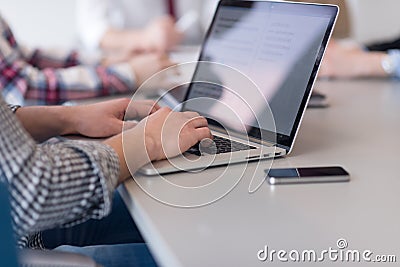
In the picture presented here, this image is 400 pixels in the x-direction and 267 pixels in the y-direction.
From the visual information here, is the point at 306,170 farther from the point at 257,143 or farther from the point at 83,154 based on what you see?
the point at 83,154

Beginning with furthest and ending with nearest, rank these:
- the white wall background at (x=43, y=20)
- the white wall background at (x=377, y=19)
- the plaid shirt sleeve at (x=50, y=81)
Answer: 1. the white wall background at (x=377, y=19)
2. the white wall background at (x=43, y=20)
3. the plaid shirt sleeve at (x=50, y=81)

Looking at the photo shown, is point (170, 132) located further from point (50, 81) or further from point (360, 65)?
point (360, 65)

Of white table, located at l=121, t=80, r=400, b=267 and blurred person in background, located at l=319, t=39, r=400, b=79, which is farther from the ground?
white table, located at l=121, t=80, r=400, b=267

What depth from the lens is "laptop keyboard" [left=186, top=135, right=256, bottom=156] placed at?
3.01 feet

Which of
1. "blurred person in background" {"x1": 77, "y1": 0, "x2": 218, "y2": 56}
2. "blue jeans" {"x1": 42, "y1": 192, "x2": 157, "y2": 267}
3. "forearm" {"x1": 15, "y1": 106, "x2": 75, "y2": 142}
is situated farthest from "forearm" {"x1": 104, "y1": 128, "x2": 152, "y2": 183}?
"blurred person in background" {"x1": 77, "y1": 0, "x2": 218, "y2": 56}

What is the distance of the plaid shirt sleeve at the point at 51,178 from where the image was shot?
0.69 m

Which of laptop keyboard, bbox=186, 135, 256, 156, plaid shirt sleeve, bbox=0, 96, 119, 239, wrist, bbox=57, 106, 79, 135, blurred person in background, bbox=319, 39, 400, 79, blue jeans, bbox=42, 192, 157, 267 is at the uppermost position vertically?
plaid shirt sleeve, bbox=0, 96, 119, 239

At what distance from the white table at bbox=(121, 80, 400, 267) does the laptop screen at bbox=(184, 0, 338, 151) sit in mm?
76

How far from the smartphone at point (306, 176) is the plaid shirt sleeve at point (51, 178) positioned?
0.68 feet

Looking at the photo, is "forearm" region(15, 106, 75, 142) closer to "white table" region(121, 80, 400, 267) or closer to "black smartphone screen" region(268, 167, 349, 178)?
"white table" region(121, 80, 400, 267)

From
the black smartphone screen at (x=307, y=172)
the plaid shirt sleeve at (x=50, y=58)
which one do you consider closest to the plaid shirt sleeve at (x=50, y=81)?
the plaid shirt sleeve at (x=50, y=58)

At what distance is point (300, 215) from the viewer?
0.73 metres

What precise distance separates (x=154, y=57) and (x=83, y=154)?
90 cm

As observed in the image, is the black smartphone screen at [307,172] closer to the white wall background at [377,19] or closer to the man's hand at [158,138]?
the man's hand at [158,138]
